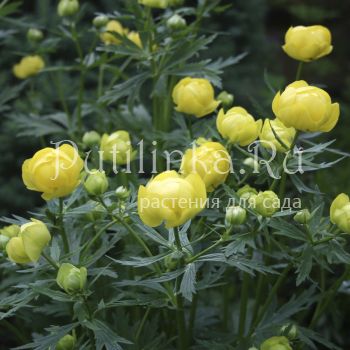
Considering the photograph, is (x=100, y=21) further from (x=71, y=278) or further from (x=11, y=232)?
(x=71, y=278)

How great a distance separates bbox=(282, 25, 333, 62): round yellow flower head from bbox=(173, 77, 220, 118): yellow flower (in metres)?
0.15

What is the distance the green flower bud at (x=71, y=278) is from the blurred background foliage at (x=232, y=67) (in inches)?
17.3

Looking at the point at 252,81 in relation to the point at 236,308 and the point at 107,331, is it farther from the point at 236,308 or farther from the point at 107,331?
the point at 107,331

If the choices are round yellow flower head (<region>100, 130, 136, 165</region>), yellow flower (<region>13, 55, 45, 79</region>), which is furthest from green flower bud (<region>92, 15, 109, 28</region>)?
round yellow flower head (<region>100, 130, 136, 165</region>)

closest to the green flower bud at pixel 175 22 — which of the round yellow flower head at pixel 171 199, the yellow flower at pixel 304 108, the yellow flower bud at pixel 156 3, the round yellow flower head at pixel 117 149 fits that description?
the yellow flower bud at pixel 156 3

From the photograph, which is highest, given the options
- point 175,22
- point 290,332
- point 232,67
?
point 175,22

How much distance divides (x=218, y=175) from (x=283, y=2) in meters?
2.89

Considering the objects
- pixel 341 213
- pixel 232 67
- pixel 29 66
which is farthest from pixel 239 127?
pixel 232 67

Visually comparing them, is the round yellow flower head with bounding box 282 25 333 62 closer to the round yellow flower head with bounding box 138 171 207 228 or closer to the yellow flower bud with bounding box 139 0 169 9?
the yellow flower bud with bounding box 139 0 169 9

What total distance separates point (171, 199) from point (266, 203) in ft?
0.52

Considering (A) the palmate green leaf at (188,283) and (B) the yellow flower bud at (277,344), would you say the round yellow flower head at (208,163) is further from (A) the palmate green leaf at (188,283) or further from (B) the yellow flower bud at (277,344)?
(B) the yellow flower bud at (277,344)

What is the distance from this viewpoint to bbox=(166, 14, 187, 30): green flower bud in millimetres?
1213

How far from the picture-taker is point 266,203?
2.77 ft

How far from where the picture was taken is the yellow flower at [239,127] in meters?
0.90
